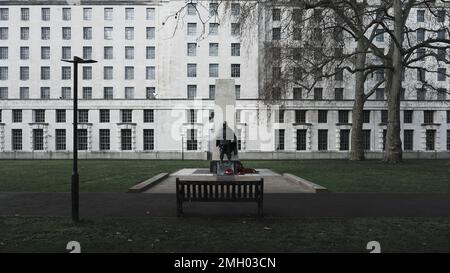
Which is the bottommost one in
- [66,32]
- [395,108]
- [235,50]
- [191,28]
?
[395,108]

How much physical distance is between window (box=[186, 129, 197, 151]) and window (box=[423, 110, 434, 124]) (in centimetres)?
3551

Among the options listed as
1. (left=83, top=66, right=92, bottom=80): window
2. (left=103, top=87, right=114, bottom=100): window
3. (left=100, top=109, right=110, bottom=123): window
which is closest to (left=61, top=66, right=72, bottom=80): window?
(left=83, top=66, right=92, bottom=80): window

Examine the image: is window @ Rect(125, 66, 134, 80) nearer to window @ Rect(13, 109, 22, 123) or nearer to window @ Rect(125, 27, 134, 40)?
window @ Rect(125, 27, 134, 40)

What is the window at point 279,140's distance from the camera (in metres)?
56.1

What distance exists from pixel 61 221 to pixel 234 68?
167ft

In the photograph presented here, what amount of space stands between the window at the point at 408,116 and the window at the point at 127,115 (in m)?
41.9

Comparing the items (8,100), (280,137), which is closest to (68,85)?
(8,100)

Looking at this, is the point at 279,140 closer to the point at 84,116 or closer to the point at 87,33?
the point at 84,116

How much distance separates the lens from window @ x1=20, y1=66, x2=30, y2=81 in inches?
2250

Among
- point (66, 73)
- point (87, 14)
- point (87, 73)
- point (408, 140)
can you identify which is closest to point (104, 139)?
point (87, 73)

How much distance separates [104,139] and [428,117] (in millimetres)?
50102

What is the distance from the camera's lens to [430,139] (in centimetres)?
5788

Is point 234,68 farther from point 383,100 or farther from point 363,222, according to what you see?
point 363,222
